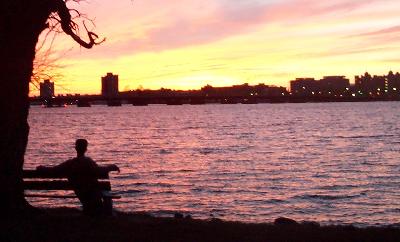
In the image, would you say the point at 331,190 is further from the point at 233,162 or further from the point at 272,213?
the point at 233,162

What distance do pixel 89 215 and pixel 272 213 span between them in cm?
1079

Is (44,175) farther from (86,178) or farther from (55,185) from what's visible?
(86,178)

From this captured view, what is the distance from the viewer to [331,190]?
25.1 meters

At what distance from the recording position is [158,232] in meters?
7.89

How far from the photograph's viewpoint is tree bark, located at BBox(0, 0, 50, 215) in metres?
9.00

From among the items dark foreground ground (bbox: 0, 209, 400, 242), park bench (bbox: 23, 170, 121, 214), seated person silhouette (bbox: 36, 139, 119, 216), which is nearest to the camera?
dark foreground ground (bbox: 0, 209, 400, 242)

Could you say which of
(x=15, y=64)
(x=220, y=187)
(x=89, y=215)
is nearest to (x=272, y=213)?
(x=220, y=187)

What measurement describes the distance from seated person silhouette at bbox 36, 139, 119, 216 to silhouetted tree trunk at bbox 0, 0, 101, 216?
0.63m

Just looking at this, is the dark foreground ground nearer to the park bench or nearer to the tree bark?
the tree bark

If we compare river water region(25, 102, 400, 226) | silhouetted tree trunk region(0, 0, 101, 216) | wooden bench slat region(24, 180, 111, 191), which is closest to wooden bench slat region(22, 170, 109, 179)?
wooden bench slat region(24, 180, 111, 191)

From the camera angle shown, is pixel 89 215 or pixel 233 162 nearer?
pixel 89 215

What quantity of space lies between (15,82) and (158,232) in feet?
10.8

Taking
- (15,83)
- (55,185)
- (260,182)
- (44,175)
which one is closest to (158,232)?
(55,185)

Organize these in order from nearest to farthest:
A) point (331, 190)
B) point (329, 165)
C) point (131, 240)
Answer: point (131, 240), point (331, 190), point (329, 165)
